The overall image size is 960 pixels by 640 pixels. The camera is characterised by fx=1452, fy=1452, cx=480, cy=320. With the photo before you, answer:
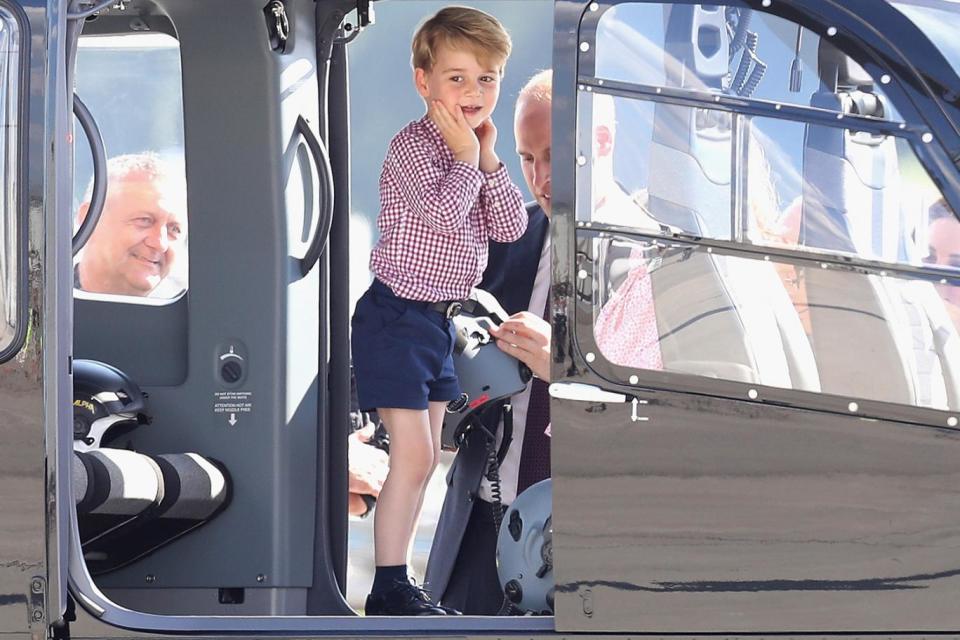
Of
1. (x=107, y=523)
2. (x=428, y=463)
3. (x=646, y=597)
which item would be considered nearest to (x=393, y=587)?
(x=428, y=463)

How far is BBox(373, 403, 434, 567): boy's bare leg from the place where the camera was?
347cm

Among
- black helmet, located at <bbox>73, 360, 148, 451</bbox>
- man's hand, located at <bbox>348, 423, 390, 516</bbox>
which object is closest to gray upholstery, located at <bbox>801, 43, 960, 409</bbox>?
black helmet, located at <bbox>73, 360, 148, 451</bbox>

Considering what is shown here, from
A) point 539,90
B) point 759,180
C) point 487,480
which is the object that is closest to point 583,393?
point 759,180

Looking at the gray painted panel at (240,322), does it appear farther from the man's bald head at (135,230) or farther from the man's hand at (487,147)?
the man's hand at (487,147)

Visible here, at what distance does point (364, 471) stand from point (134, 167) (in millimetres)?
1638

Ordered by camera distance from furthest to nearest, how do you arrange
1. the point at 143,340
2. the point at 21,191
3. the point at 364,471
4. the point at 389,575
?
1. the point at 364,471
2. the point at 143,340
3. the point at 389,575
4. the point at 21,191

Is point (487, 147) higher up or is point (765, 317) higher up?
point (487, 147)

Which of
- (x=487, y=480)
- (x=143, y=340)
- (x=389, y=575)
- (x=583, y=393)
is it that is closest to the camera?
(x=583, y=393)

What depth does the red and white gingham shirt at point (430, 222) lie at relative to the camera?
349 centimetres

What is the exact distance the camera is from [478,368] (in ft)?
12.6

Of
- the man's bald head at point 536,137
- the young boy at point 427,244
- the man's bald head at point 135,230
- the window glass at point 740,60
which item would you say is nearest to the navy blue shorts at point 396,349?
the young boy at point 427,244

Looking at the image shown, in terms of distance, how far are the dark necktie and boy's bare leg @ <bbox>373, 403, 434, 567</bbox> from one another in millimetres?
606

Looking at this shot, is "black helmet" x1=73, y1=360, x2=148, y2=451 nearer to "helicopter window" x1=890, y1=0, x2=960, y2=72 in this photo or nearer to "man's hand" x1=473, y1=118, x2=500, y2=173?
"man's hand" x1=473, y1=118, x2=500, y2=173

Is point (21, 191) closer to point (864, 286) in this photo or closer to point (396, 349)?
point (396, 349)
